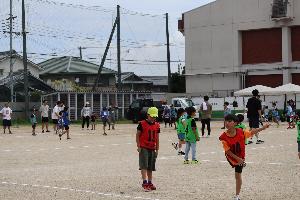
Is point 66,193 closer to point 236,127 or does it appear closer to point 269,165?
point 236,127

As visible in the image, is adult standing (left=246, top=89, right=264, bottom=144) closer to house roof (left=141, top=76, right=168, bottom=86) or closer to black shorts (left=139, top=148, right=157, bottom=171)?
black shorts (left=139, top=148, right=157, bottom=171)

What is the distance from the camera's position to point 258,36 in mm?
62938

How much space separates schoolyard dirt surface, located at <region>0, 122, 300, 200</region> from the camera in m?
11.1

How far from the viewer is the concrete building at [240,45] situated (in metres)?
60.8

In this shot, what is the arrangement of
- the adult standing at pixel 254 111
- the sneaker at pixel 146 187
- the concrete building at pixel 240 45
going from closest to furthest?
the sneaker at pixel 146 187 < the adult standing at pixel 254 111 < the concrete building at pixel 240 45

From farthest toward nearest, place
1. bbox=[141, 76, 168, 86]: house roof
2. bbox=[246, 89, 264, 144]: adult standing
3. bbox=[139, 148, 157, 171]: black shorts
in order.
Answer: bbox=[141, 76, 168, 86]: house roof → bbox=[246, 89, 264, 144]: adult standing → bbox=[139, 148, 157, 171]: black shorts

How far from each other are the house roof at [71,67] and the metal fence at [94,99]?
32.8 metres

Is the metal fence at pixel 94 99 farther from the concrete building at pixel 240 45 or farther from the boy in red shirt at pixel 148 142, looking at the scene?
the boy in red shirt at pixel 148 142

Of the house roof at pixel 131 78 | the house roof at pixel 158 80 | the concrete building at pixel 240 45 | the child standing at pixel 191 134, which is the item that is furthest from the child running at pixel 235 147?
the house roof at pixel 158 80

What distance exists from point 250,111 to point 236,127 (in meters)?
12.3

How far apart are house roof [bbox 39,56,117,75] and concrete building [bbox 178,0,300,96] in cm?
2476

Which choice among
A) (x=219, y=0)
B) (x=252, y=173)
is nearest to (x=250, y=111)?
(x=252, y=173)

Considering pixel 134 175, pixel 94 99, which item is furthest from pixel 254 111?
pixel 94 99

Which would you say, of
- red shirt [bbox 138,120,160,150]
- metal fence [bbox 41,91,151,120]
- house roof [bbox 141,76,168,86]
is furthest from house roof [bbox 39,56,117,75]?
red shirt [bbox 138,120,160,150]
